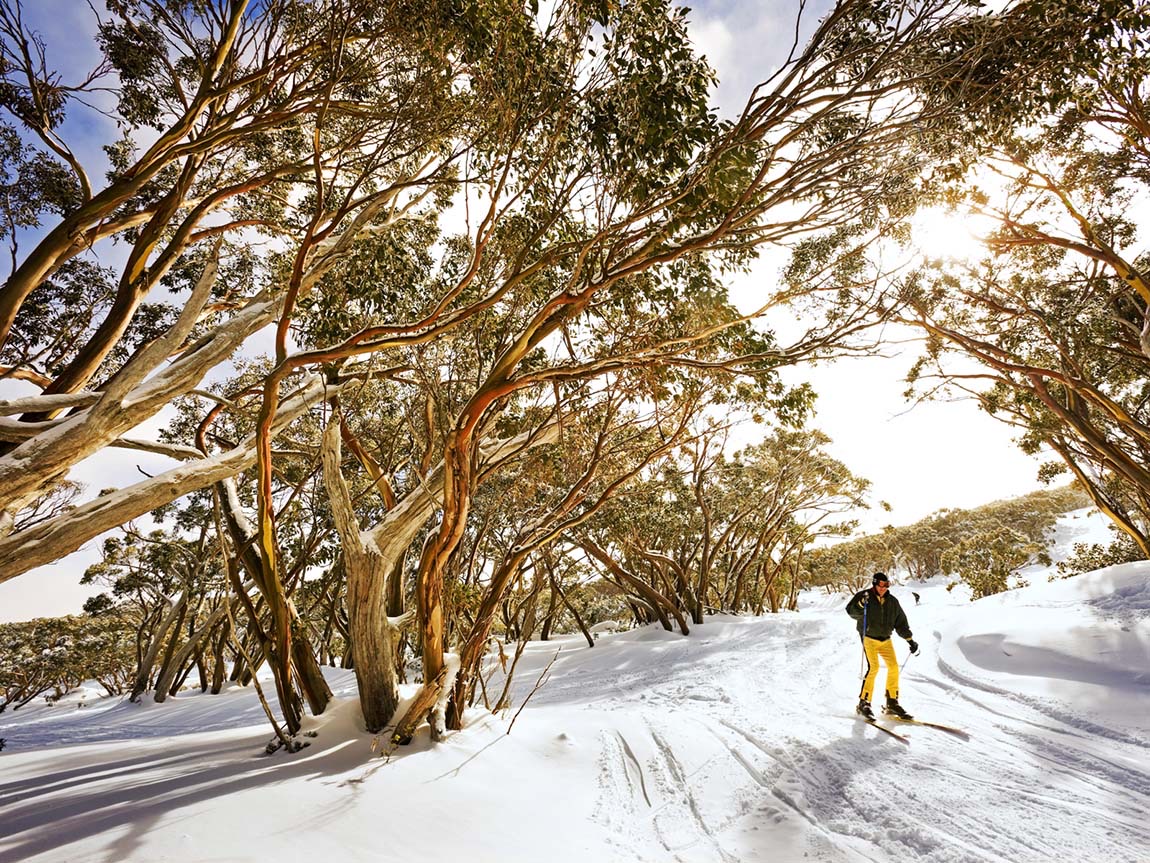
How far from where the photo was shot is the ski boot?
224 inches

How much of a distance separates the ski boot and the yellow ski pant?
0.08m

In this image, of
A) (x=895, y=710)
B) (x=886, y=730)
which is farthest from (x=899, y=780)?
(x=895, y=710)

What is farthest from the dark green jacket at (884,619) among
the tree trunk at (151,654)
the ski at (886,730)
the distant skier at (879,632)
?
the tree trunk at (151,654)

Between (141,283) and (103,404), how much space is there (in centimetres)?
259

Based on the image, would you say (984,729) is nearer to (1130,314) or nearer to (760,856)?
(760,856)

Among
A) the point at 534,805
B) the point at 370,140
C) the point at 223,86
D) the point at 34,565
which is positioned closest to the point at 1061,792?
the point at 534,805

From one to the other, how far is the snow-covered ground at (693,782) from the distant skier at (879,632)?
473 millimetres

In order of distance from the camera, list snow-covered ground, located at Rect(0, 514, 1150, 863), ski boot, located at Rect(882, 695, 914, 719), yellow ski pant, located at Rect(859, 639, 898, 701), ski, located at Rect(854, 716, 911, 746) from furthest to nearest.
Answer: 1. yellow ski pant, located at Rect(859, 639, 898, 701)
2. ski boot, located at Rect(882, 695, 914, 719)
3. ski, located at Rect(854, 716, 911, 746)
4. snow-covered ground, located at Rect(0, 514, 1150, 863)

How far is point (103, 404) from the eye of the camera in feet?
17.0

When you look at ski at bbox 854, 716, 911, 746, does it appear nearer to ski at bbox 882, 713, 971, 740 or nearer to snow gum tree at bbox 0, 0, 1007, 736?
ski at bbox 882, 713, 971, 740

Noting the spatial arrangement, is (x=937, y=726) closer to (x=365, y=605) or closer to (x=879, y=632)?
(x=879, y=632)

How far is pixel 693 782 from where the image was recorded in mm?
4430

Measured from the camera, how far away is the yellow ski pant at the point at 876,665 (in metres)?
6.02

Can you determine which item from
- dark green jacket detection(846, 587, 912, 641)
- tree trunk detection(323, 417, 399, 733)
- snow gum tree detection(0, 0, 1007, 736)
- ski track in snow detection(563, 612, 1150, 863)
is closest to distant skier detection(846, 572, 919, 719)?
dark green jacket detection(846, 587, 912, 641)
